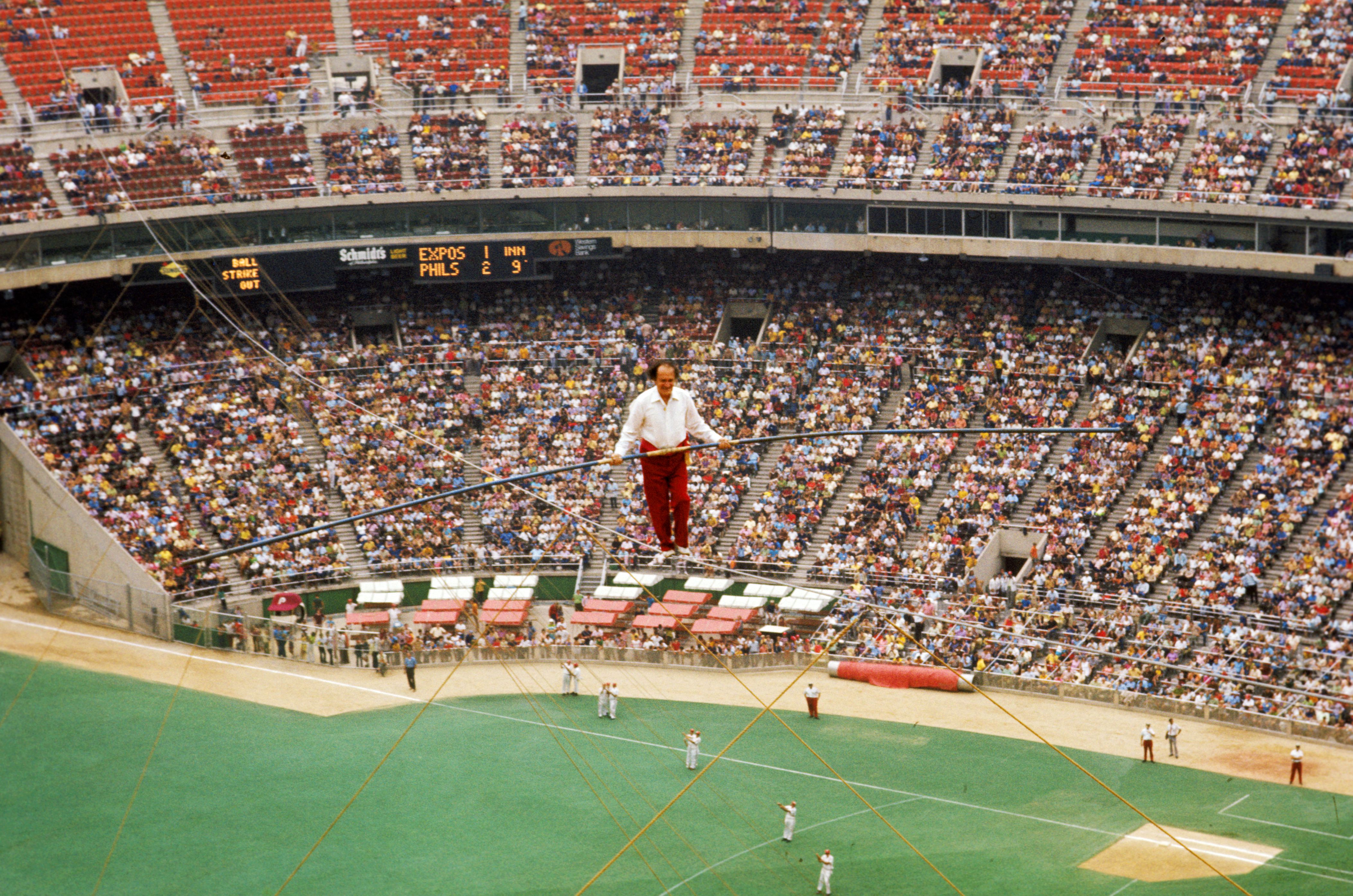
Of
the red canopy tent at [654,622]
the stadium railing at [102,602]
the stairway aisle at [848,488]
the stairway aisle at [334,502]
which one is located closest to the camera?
the stadium railing at [102,602]

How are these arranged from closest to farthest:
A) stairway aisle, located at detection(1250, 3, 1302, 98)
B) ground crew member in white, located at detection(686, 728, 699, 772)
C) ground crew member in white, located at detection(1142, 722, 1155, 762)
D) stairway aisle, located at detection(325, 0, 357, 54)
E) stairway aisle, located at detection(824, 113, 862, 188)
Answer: ground crew member in white, located at detection(686, 728, 699, 772) < ground crew member in white, located at detection(1142, 722, 1155, 762) < stairway aisle, located at detection(1250, 3, 1302, 98) < stairway aisle, located at detection(824, 113, 862, 188) < stairway aisle, located at detection(325, 0, 357, 54)

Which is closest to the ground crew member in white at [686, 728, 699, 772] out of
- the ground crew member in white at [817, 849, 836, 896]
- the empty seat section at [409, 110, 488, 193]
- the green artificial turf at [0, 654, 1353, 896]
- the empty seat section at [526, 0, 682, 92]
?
the green artificial turf at [0, 654, 1353, 896]

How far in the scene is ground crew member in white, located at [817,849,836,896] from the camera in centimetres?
2706

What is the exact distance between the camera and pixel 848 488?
138ft

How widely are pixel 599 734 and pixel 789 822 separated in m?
6.56

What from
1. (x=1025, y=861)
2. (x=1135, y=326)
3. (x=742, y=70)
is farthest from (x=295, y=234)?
(x=1025, y=861)

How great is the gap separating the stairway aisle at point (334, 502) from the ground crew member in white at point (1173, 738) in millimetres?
21875

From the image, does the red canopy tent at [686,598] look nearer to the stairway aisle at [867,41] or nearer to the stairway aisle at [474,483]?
the stairway aisle at [474,483]

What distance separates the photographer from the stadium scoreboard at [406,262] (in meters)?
44.6

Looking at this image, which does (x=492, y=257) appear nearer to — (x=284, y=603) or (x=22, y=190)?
(x=284, y=603)

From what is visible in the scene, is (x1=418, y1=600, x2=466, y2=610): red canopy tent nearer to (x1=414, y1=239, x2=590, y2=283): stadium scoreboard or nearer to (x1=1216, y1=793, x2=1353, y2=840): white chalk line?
(x1=414, y1=239, x2=590, y2=283): stadium scoreboard

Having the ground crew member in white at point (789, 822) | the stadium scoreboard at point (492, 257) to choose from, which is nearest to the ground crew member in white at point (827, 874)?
the ground crew member in white at point (789, 822)

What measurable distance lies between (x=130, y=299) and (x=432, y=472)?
11706mm

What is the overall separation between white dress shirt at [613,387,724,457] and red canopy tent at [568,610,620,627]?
22.7m
